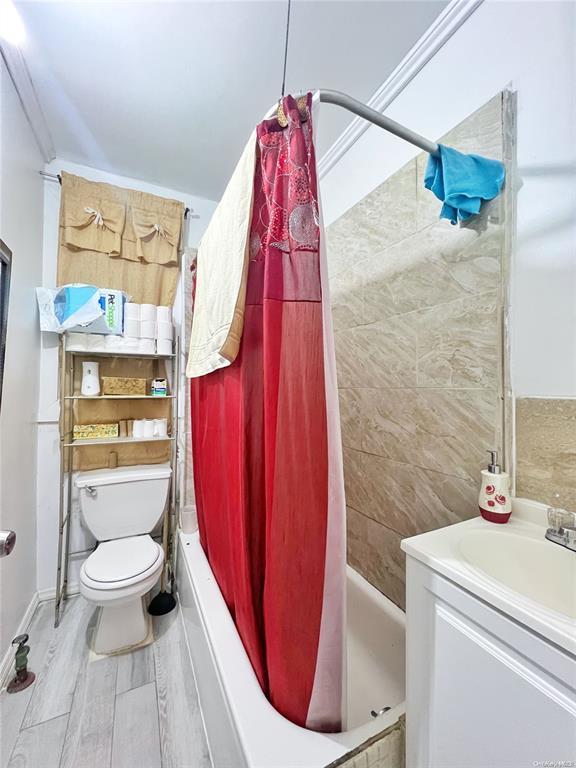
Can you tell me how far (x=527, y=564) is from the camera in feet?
2.53

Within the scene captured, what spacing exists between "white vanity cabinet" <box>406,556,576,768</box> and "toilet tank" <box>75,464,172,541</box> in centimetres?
157

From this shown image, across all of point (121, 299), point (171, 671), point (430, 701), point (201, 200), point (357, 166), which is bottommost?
point (171, 671)

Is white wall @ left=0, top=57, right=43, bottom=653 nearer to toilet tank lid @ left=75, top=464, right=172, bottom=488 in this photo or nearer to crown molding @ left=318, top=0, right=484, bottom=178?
toilet tank lid @ left=75, top=464, right=172, bottom=488

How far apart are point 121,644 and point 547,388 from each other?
6.83 feet

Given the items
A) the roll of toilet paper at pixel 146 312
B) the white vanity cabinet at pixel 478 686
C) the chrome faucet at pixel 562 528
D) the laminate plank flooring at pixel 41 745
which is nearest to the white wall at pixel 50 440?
the roll of toilet paper at pixel 146 312

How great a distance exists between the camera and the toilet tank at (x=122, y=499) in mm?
1695

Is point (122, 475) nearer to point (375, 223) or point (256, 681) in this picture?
point (256, 681)

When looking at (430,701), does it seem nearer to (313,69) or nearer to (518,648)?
(518,648)

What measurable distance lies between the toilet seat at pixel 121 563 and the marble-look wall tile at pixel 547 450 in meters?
1.61

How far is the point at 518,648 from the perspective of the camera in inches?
19.7

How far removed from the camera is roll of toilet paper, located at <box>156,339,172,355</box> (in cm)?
192

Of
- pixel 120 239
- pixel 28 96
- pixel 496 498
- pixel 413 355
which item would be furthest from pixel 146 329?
pixel 496 498

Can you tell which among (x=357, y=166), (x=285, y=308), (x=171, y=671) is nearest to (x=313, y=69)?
(x=357, y=166)

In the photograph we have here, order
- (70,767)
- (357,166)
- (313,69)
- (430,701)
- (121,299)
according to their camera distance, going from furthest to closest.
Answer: (121,299), (357,166), (313,69), (70,767), (430,701)
